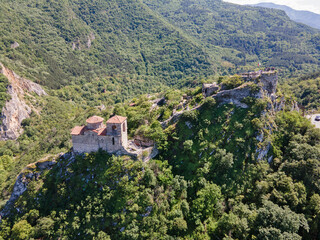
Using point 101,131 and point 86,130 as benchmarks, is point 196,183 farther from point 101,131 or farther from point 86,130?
point 86,130

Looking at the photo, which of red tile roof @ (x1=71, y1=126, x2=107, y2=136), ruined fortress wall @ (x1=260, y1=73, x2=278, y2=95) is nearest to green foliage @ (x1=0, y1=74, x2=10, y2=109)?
red tile roof @ (x1=71, y1=126, x2=107, y2=136)

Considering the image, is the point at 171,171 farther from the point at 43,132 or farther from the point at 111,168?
the point at 43,132

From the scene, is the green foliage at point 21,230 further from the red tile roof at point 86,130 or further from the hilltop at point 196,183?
the red tile roof at point 86,130

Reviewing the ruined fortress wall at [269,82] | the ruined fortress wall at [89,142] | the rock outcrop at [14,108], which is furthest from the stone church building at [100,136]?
the rock outcrop at [14,108]

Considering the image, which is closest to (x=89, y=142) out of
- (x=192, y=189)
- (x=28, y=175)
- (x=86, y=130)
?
(x=86, y=130)

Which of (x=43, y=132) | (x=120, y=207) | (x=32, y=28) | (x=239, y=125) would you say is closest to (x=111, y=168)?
(x=120, y=207)
